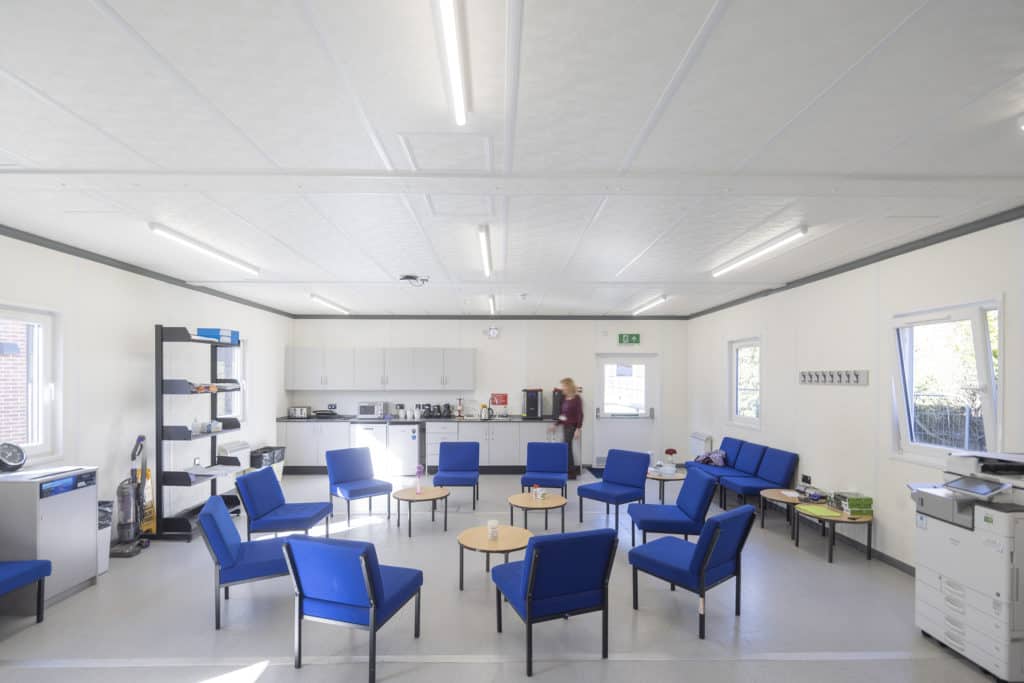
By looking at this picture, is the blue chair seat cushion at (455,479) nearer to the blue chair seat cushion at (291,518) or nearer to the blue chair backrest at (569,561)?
the blue chair seat cushion at (291,518)

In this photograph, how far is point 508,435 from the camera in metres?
9.48

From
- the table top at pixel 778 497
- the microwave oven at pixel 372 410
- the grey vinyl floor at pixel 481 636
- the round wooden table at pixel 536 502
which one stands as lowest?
the grey vinyl floor at pixel 481 636

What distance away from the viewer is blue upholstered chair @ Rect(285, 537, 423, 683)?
3.03 m

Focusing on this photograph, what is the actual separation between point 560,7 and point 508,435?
829cm

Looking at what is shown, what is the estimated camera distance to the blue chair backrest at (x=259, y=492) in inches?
193

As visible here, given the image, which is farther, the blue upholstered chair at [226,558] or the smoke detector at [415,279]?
the smoke detector at [415,279]

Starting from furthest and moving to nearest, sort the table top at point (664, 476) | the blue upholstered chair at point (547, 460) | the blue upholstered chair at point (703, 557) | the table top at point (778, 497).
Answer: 1. the blue upholstered chair at point (547, 460)
2. the table top at point (664, 476)
3. the table top at point (778, 497)
4. the blue upholstered chair at point (703, 557)

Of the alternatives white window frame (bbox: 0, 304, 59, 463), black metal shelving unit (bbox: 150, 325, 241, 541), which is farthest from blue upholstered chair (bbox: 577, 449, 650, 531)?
white window frame (bbox: 0, 304, 59, 463)

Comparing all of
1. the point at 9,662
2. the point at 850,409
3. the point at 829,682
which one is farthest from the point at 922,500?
the point at 9,662

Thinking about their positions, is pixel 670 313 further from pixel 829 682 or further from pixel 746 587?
pixel 829 682

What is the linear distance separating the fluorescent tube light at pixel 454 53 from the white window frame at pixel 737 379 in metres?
6.51

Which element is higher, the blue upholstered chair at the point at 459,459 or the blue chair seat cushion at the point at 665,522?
the blue upholstered chair at the point at 459,459

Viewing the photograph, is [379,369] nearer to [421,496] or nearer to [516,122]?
[421,496]

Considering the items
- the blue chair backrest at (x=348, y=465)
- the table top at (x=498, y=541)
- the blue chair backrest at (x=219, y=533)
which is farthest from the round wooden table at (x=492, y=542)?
the blue chair backrest at (x=348, y=465)
